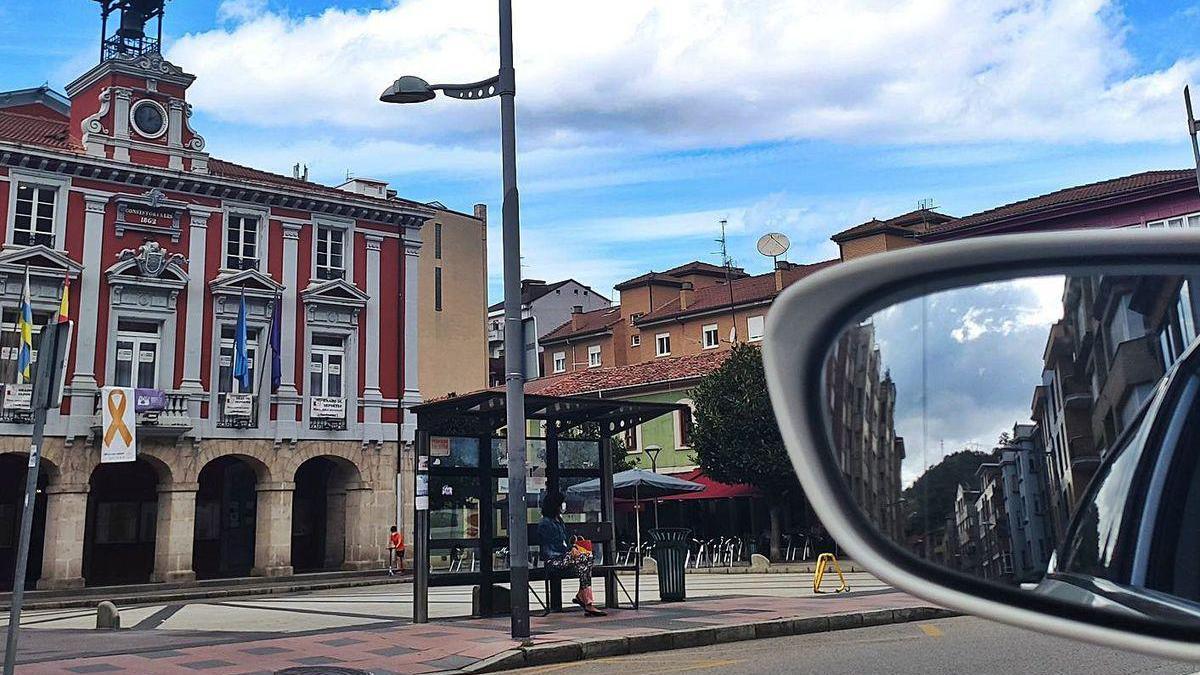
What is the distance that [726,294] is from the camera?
53062 millimetres

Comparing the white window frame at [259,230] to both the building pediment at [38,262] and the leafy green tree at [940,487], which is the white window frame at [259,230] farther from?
the leafy green tree at [940,487]

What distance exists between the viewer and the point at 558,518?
14836 millimetres

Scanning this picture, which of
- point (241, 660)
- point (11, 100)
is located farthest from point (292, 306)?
point (241, 660)

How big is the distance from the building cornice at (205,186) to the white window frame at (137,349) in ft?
14.2

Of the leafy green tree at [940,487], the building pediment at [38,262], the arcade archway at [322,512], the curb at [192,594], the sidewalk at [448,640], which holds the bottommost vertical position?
the sidewalk at [448,640]

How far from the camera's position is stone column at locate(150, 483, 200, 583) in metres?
30.6

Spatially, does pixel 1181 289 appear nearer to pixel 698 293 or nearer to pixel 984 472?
pixel 984 472

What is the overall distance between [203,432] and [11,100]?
17.5 m

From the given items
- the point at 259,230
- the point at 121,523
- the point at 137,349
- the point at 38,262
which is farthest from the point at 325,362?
the point at 38,262

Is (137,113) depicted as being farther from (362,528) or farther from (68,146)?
(362,528)

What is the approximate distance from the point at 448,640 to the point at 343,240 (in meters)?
25.3

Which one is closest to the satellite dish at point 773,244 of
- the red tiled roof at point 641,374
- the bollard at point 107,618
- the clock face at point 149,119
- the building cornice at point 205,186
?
the red tiled roof at point 641,374

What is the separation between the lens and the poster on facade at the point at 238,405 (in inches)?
1244

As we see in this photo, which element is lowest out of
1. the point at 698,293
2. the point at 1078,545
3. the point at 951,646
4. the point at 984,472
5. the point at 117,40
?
the point at 951,646
